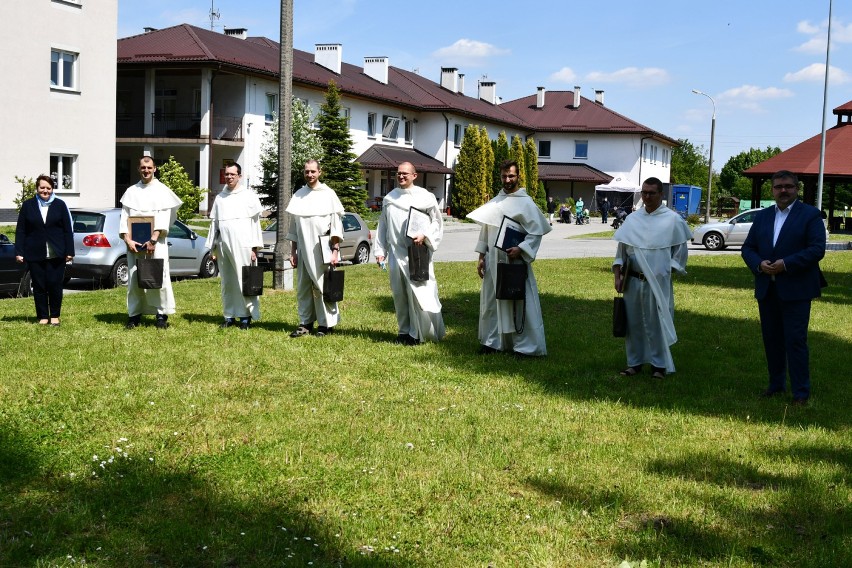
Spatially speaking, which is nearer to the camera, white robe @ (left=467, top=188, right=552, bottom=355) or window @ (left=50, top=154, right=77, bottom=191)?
white robe @ (left=467, top=188, right=552, bottom=355)

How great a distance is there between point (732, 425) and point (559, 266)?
16.1 metres

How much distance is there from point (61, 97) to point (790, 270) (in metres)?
30.5

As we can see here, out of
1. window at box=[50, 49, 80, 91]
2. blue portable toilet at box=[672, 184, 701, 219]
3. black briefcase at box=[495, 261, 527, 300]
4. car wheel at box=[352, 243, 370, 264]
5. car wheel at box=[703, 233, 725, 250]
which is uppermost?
window at box=[50, 49, 80, 91]

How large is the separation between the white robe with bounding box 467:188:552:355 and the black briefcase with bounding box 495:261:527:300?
24 centimetres

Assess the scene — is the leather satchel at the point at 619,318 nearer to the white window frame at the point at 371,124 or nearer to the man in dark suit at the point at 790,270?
the man in dark suit at the point at 790,270

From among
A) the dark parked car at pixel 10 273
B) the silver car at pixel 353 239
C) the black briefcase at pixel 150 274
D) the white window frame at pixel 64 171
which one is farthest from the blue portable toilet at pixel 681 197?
the black briefcase at pixel 150 274

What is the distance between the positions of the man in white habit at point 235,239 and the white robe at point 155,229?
57cm

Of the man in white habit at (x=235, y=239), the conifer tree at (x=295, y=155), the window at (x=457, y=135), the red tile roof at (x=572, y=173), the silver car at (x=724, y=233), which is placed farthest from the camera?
the red tile roof at (x=572, y=173)

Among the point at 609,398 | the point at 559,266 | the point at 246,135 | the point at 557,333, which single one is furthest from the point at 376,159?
the point at 609,398

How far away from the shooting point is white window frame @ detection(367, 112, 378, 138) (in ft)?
182

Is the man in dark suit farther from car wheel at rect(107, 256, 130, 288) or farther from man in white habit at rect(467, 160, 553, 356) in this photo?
car wheel at rect(107, 256, 130, 288)

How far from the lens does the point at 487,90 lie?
7862cm

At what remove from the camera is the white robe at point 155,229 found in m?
11.4

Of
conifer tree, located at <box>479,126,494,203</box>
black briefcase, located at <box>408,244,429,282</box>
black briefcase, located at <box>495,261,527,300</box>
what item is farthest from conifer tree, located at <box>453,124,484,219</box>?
black briefcase, located at <box>495,261,527,300</box>
